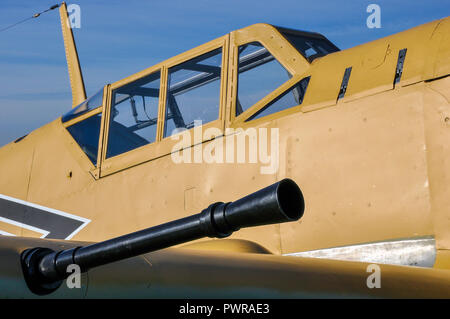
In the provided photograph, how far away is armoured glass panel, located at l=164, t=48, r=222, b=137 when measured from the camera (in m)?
4.90

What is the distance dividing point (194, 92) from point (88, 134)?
1.16m

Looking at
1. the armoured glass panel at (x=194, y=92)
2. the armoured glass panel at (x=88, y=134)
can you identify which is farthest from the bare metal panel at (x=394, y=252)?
the armoured glass panel at (x=88, y=134)

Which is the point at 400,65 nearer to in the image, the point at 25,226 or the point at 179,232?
the point at 179,232

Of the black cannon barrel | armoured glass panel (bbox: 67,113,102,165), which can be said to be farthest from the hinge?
armoured glass panel (bbox: 67,113,102,165)

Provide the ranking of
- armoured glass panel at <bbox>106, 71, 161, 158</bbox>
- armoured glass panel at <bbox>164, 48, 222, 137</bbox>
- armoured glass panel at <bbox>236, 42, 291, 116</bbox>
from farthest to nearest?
armoured glass panel at <bbox>106, 71, 161, 158</bbox>
armoured glass panel at <bbox>164, 48, 222, 137</bbox>
armoured glass panel at <bbox>236, 42, 291, 116</bbox>

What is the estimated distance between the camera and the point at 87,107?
226 inches

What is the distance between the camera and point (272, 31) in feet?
15.9

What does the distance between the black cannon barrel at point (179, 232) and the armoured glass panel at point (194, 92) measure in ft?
8.42

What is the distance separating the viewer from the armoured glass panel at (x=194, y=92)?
4902 mm

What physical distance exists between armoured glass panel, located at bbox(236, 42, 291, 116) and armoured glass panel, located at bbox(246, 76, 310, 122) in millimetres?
110

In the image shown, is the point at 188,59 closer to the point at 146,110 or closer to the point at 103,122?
the point at 146,110

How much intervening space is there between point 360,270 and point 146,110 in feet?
8.53

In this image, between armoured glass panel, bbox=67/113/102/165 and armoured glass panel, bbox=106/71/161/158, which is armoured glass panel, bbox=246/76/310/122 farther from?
armoured glass panel, bbox=67/113/102/165
